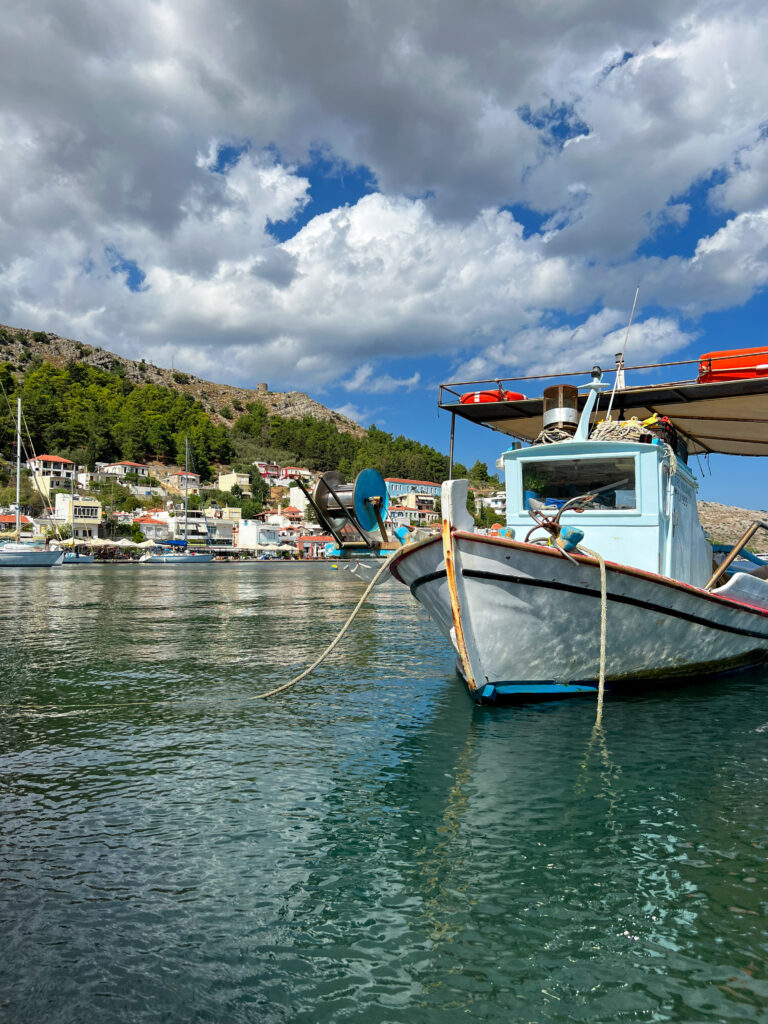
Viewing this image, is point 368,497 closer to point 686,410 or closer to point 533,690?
point 533,690

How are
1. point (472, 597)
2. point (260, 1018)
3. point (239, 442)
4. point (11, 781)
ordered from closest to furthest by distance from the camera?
point (260, 1018), point (11, 781), point (472, 597), point (239, 442)

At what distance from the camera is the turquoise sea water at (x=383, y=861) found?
3305mm

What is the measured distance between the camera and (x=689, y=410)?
466 inches

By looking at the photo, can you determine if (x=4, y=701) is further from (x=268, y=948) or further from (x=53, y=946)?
(x=268, y=948)

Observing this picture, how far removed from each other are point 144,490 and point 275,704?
13345cm

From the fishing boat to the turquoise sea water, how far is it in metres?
0.70

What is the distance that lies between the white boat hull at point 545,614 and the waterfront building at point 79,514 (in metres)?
103

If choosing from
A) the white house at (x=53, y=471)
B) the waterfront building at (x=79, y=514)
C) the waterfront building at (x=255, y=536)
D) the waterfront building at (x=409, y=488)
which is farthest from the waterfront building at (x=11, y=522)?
the waterfront building at (x=409, y=488)

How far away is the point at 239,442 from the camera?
197125 mm

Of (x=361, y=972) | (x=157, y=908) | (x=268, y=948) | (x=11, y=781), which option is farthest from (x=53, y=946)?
(x=11, y=781)

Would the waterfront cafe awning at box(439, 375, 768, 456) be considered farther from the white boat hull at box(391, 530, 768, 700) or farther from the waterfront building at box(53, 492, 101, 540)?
the waterfront building at box(53, 492, 101, 540)

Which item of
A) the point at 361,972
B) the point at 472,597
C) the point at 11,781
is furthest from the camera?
the point at 472,597

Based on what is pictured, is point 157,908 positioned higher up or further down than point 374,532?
further down

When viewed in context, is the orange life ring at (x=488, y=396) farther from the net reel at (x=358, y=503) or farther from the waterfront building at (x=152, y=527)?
the waterfront building at (x=152, y=527)
